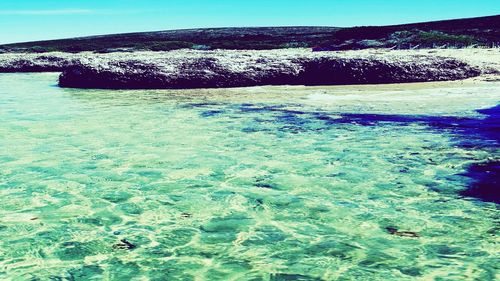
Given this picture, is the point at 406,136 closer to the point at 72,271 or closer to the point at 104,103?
the point at 72,271

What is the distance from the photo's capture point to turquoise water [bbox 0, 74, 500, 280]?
11.4ft

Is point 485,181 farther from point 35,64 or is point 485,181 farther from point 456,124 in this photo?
point 35,64

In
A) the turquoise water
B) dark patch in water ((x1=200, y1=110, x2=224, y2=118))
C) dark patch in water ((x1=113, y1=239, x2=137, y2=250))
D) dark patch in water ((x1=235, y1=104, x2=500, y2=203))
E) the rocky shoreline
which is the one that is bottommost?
dark patch in water ((x1=113, y1=239, x2=137, y2=250))

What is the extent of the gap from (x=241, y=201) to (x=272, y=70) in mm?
10461

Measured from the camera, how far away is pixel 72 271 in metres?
3.40

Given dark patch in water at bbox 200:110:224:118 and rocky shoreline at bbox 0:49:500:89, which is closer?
dark patch in water at bbox 200:110:224:118

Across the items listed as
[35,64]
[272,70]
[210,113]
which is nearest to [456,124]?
[210,113]

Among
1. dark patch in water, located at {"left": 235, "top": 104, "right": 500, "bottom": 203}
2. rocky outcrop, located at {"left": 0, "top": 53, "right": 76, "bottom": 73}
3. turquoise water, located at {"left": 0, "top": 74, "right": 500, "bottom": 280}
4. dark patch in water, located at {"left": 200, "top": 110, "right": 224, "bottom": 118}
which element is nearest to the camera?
turquoise water, located at {"left": 0, "top": 74, "right": 500, "bottom": 280}

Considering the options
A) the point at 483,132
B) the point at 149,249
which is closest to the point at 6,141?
the point at 149,249

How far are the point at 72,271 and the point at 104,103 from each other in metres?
8.88

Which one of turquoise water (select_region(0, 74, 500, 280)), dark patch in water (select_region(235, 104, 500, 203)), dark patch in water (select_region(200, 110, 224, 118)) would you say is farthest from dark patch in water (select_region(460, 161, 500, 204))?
dark patch in water (select_region(200, 110, 224, 118))

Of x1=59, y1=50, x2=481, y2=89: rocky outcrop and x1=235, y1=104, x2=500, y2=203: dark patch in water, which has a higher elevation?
x1=59, y1=50, x2=481, y2=89: rocky outcrop

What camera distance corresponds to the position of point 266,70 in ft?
48.9

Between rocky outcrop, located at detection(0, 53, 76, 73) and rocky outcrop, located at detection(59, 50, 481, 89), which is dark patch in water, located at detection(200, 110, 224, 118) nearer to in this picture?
rocky outcrop, located at detection(59, 50, 481, 89)
